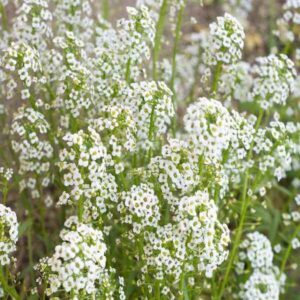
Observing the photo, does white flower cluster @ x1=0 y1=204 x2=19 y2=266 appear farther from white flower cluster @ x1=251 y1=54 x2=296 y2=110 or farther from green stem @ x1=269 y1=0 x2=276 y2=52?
green stem @ x1=269 y1=0 x2=276 y2=52

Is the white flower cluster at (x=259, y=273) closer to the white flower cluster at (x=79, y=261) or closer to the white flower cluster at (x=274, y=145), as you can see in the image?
the white flower cluster at (x=274, y=145)

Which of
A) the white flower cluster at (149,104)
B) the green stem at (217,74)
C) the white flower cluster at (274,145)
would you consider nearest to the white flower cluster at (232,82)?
the green stem at (217,74)

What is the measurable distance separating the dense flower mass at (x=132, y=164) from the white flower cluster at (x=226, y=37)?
A: 12 millimetres

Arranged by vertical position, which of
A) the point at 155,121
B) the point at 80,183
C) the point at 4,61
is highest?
the point at 4,61

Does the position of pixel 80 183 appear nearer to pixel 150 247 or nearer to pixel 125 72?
pixel 150 247

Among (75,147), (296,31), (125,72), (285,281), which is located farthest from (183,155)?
(296,31)

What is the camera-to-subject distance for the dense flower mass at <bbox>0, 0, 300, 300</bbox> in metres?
3.85

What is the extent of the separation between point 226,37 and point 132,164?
1.28m

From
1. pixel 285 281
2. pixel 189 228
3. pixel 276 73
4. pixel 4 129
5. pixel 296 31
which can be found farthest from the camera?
pixel 296 31

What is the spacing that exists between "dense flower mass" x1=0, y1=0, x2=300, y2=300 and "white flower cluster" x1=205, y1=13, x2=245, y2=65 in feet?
0.04

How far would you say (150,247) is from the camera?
436 centimetres

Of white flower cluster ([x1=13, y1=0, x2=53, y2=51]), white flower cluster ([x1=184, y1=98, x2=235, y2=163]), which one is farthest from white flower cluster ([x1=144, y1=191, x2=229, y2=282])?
white flower cluster ([x1=13, y1=0, x2=53, y2=51])

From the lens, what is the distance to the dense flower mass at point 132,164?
12.6ft

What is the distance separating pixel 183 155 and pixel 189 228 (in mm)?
579
